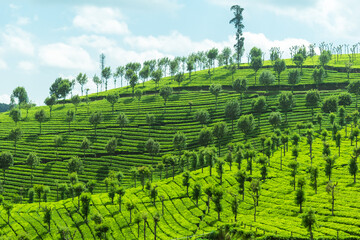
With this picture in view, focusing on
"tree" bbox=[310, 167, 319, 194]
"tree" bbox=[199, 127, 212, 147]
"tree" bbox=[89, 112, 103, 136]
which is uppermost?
"tree" bbox=[89, 112, 103, 136]

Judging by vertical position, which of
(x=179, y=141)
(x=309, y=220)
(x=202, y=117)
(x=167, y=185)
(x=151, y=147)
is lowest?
(x=167, y=185)

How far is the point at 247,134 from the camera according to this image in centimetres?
17350

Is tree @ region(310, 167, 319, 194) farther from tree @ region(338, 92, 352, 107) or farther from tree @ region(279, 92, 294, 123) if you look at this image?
tree @ region(338, 92, 352, 107)

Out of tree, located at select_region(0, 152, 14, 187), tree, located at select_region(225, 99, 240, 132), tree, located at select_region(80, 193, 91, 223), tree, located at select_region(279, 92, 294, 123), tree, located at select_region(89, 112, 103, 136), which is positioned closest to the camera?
tree, located at select_region(80, 193, 91, 223)

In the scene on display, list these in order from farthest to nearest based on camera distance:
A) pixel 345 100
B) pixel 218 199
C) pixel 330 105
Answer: pixel 345 100 → pixel 330 105 → pixel 218 199

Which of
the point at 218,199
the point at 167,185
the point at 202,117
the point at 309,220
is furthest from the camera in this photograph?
the point at 202,117

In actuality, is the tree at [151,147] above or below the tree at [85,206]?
above

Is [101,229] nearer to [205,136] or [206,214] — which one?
[206,214]

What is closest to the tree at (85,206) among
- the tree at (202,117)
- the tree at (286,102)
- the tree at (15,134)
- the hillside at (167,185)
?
the hillside at (167,185)

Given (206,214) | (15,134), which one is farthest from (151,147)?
(15,134)

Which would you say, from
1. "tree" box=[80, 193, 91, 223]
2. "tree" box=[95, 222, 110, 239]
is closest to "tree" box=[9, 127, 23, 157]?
"tree" box=[80, 193, 91, 223]

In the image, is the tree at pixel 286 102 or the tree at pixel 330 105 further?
the tree at pixel 286 102

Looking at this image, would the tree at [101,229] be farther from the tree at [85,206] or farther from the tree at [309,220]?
the tree at [309,220]

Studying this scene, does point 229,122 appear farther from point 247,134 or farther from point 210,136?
point 210,136
